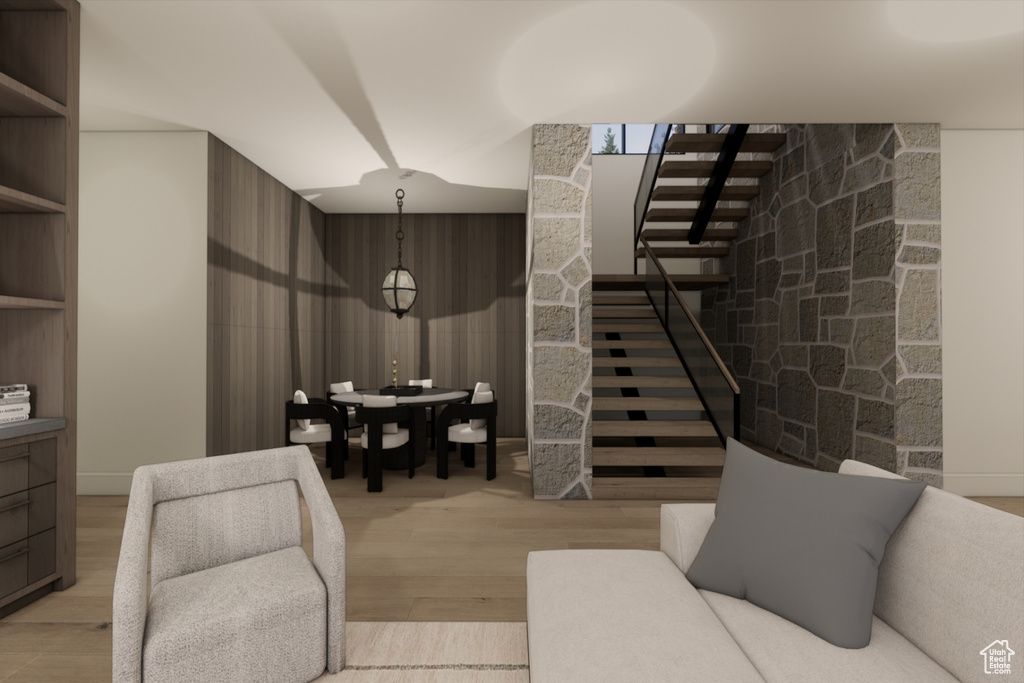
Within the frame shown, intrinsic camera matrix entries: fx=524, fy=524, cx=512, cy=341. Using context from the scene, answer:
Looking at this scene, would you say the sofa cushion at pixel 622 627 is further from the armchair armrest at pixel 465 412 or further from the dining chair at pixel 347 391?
the dining chair at pixel 347 391

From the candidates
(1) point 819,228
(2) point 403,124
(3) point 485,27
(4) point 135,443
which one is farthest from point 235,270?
(1) point 819,228

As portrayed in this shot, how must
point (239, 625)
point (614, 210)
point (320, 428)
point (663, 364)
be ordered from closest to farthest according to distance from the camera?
point (239, 625) < point (320, 428) < point (663, 364) < point (614, 210)

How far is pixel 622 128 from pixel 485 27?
5658mm

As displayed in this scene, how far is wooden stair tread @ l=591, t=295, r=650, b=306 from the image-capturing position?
6207 mm

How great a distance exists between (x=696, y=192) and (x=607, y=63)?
3015 millimetres

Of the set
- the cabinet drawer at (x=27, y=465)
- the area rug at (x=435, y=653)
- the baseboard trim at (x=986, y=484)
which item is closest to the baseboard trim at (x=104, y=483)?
the cabinet drawer at (x=27, y=465)

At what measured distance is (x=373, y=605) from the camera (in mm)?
2324

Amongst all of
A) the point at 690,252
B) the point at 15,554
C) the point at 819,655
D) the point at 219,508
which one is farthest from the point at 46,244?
the point at 690,252

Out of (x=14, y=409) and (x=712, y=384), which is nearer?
(x=14, y=409)

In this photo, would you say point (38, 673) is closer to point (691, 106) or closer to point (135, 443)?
point (135, 443)

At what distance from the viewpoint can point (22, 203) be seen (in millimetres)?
2209

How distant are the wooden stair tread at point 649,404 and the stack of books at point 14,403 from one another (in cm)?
367

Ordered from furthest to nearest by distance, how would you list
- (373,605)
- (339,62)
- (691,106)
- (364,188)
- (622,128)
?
(622,128) < (364,188) < (691,106) < (339,62) < (373,605)

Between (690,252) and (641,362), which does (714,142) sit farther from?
(641,362)
